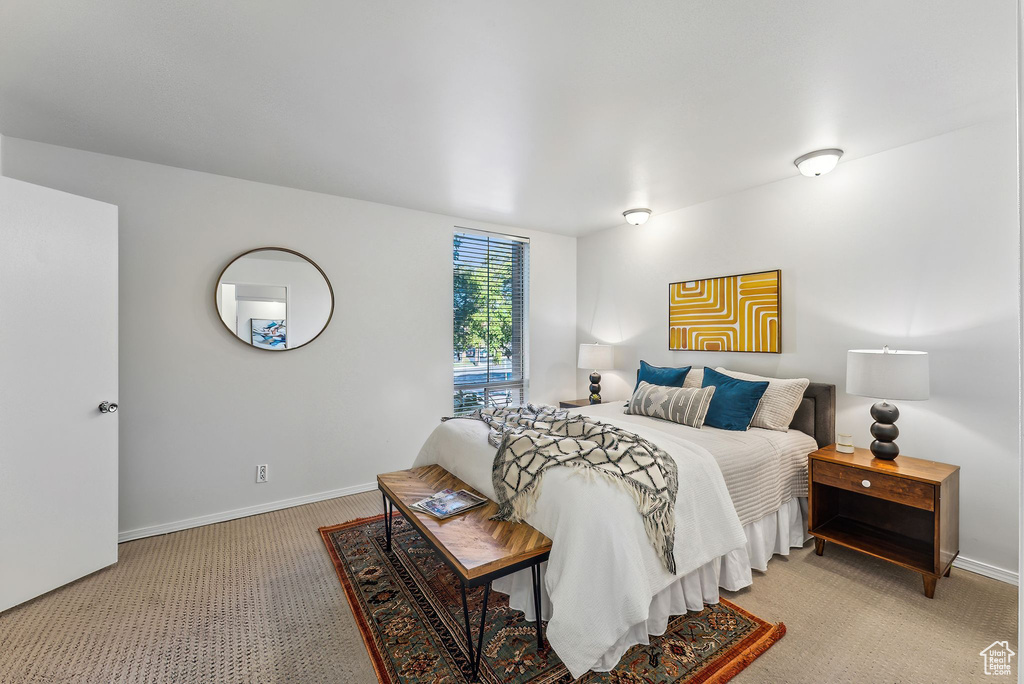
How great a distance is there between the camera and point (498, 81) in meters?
1.96

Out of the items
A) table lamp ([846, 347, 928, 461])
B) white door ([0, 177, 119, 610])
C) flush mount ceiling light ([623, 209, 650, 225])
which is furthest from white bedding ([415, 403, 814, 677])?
flush mount ceiling light ([623, 209, 650, 225])

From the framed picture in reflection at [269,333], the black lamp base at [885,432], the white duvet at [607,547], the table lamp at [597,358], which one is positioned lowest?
the white duvet at [607,547]

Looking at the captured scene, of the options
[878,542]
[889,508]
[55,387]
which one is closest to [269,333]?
[55,387]

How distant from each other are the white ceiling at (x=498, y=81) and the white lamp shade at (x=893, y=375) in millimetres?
1285

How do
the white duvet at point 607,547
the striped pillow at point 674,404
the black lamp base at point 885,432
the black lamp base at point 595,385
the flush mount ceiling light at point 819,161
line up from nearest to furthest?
the white duvet at point 607,547, the black lamp base at point 885,432, the flush mount ceiling light at point 819,161, the striped pillow at point 674,404, the black lamp base at point 595,385

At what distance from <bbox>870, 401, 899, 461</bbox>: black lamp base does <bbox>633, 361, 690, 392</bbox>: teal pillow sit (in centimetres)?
130

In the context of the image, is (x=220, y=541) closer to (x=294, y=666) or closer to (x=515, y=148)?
(x=294, y=666)

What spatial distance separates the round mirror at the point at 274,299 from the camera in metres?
3.13

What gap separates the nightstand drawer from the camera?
7.06 ft

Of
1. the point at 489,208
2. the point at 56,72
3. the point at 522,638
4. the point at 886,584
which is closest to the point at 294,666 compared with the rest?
the point at 522,638

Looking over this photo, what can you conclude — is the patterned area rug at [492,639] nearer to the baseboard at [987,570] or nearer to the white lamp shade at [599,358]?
the baseboard at [987,570]

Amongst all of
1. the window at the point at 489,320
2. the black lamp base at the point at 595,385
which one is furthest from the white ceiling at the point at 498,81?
the black lamp base at the point at 595,385

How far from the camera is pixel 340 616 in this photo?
6.72 ft

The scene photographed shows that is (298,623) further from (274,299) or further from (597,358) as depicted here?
(597,358)
